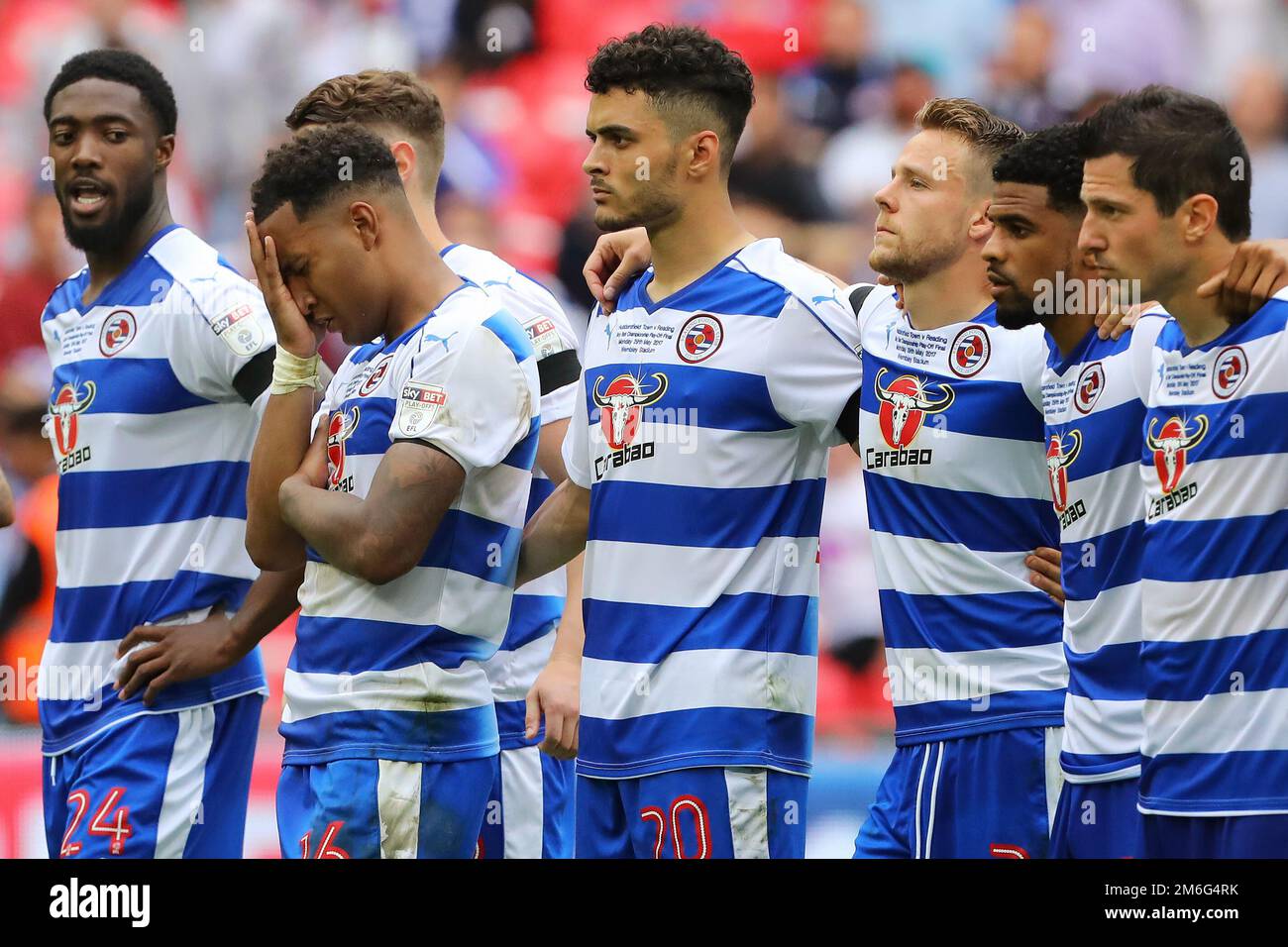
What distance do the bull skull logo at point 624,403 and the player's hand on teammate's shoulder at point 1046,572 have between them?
38.5 inches

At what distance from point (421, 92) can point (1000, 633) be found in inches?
99.9

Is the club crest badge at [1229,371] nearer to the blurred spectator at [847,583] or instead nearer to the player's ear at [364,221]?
the player's ear at [364,221]

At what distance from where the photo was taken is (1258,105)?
30.2 feet

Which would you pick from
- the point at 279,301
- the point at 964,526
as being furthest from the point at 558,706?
the point at 279,301

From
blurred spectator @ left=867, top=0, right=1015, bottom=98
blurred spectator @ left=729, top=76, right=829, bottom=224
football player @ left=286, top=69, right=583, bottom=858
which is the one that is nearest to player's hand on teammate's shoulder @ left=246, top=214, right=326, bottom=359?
football player @ left=286, top=69, right=583, bottom=858

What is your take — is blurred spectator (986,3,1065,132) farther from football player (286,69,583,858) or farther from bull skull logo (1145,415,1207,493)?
bull skull logo (1145,415,1207,493)

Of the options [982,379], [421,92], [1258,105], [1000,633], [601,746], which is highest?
[1258,105]

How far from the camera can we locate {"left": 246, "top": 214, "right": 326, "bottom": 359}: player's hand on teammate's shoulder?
398 cm

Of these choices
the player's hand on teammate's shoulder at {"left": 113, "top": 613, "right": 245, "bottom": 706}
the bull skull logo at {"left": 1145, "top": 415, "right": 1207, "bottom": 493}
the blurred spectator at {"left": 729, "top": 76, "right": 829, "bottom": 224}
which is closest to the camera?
the bull skull logo at {"left": 1145, "top": 415, "right": 1207, "bottom": 493}

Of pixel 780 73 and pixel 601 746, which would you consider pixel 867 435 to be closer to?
pixel 601 746

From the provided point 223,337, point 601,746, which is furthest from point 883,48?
point 601,746

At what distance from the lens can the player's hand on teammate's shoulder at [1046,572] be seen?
407 cm

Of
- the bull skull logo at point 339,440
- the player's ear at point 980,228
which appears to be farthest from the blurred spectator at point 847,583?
the bull skull logo at point 339,440

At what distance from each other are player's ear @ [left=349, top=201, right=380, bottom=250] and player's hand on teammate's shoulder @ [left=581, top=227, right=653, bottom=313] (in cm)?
63
